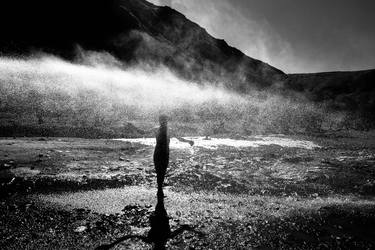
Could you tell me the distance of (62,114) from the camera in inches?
665

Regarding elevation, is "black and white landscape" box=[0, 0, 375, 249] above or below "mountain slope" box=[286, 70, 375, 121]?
below

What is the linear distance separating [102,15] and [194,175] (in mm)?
38468

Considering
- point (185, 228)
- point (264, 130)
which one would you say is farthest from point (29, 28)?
point (185, 228)

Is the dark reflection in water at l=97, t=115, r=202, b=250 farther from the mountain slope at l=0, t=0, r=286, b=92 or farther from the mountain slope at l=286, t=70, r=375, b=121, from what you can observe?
the mountain slope at l=286, t=70, r=375, b=121

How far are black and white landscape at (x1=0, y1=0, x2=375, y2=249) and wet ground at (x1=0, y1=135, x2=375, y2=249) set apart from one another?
0.03 metres

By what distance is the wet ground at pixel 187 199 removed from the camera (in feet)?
16.1

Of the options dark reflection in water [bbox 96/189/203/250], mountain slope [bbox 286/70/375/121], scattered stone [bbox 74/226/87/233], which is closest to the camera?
dark reflection in water [bbox 96/189/203/250]

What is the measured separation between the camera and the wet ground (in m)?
4.91

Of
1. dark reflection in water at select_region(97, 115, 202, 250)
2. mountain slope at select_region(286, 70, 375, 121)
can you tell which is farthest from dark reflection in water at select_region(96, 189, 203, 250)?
mountain slope at select_region(286, 70, 375, 121)

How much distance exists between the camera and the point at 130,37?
4125 cm

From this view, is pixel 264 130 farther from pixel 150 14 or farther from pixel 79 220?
pixel 150 14

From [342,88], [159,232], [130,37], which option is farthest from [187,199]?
[342,88]

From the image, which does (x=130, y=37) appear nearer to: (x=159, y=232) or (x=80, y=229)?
(x=80, y=229)

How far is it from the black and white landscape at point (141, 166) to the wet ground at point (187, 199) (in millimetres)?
31
